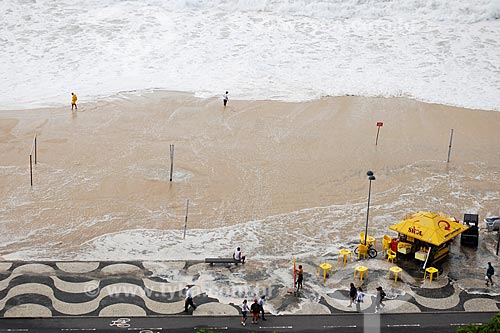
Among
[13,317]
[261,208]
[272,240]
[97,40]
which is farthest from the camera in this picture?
[97,40]

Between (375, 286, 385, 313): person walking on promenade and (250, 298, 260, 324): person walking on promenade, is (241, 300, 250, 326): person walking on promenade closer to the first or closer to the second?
(250, 298, 260, 324): person walking on promenade

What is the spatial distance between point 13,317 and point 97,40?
32.0 meters

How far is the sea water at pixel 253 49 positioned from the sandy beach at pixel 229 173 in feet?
9.14

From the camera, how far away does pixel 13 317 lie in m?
22.1

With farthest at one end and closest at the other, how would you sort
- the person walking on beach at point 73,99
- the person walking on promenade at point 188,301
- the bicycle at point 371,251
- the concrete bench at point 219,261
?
the person walking on beach at point 73,99, the bicycle at point 371,251, the concrete bench at point 219,261, the person walking on promenade at point 188,301

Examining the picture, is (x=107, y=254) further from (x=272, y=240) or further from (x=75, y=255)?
(x=272, y=240)

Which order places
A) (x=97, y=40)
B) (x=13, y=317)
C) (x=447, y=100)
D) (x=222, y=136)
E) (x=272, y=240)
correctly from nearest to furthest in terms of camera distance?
1. (x=13, y=317)
2. (x=272, y=240)
3. (x=222, y=136)
4. (x=447, y=100)
5. (x=97, y=40)

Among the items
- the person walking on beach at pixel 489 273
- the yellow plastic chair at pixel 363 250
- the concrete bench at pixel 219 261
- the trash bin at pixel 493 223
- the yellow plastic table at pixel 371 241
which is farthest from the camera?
the trash bin at pixel 493 223

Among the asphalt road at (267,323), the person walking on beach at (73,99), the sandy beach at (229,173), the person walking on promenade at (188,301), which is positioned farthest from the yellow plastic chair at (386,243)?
the person walking on beach at (73,99)

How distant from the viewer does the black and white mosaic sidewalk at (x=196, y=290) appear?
23016mm

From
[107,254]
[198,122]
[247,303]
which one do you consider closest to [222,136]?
[198,122]

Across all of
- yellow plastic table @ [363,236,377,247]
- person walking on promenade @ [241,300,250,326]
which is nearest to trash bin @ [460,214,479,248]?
yellow plastic table @ [363,236,377,247]

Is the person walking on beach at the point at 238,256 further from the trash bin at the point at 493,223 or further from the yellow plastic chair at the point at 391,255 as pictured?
the trash bin at the point at 493,223

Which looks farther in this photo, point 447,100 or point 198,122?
point 447,100
